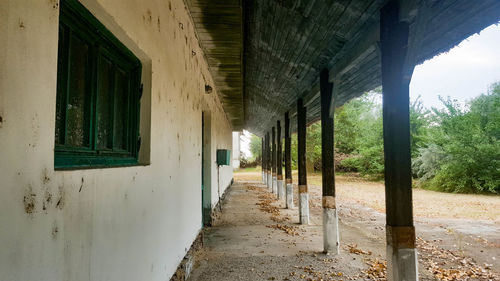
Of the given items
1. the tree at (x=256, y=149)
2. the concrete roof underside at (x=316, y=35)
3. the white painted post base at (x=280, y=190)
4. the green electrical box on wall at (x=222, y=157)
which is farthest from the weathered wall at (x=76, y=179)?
the tree at (x=256, y=149)

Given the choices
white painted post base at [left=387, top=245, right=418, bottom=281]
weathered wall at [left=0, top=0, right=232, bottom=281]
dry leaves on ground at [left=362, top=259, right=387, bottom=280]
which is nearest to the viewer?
weathered wall at [left=0, top=0, right=232, bottom=281]

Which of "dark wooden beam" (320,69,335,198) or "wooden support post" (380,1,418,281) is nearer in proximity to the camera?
"wooden support post" (380,1,418,281)

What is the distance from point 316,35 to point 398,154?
7.02 feet

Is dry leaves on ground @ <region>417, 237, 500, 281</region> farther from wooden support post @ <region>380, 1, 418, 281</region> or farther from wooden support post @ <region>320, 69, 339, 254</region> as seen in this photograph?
wooden support post @ <region>380, 1, 418, 281</region>

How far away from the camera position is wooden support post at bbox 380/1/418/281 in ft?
9.98

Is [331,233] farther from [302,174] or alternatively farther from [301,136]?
[301,136]

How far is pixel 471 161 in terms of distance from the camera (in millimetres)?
14711

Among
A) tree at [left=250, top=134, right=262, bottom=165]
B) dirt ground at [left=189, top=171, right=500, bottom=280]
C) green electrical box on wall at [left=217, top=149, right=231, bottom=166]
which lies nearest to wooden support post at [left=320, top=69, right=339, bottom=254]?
dirt ground at [left=189, top=171, right=500, bottom=280]

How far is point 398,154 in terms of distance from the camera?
3.07 metres

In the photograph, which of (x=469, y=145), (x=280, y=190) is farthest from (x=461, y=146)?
(x=280, y=190)

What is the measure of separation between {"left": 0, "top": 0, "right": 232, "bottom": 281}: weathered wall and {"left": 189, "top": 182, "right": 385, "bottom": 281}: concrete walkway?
1401mm

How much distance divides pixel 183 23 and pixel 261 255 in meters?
3.86

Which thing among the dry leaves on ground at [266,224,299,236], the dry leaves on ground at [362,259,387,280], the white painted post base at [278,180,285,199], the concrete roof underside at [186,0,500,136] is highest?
the concrete roof underside at [186,0,500,136]

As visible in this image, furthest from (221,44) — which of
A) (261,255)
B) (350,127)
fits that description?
(350,127)
